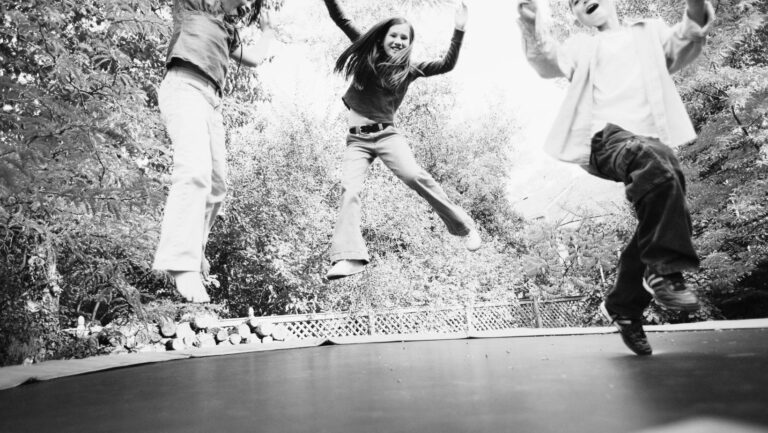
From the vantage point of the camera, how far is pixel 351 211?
187 centimetres

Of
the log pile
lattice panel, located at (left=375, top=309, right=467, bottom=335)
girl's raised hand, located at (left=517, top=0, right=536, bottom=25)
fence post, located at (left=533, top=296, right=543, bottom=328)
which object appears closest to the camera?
girl's raised hand, located at (left=517, top=0, right=536, bottom=25)

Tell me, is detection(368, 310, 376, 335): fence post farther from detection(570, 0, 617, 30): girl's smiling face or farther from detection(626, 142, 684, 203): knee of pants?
detection(626, 142, 684, 203): knee of pants

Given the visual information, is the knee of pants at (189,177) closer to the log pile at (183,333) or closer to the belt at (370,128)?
the belt at (370,128)

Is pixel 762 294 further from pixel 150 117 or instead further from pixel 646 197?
pixel 150 117

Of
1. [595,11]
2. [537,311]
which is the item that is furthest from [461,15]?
[537,311]

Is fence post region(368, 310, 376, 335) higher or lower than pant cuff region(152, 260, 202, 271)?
lower

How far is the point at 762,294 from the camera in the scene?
4328 millimetres

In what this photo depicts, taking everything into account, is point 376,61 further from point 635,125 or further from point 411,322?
point 411,322

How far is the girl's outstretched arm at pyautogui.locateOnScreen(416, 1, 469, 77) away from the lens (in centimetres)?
193

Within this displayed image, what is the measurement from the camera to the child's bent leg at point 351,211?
1.84 m

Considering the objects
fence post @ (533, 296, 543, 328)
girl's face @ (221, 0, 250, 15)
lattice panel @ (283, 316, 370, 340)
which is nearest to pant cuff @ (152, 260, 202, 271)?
girl's face @ (221, 0, 250, 15)

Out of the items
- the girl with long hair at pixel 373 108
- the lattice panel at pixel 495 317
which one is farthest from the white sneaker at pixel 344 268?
the lattice panel at pixel 495 317

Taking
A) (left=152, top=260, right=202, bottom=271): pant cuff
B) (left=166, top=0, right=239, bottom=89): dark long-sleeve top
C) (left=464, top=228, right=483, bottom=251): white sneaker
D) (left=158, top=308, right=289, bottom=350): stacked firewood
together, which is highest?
(left=166, top=0, right=239, bottom=89): dark long-sleeve top

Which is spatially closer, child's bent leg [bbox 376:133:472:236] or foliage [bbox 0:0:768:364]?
child's bent leg [bbox 376:133:472:236]
